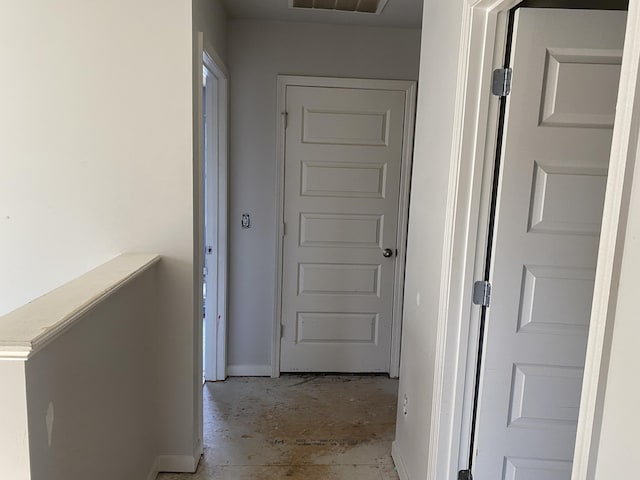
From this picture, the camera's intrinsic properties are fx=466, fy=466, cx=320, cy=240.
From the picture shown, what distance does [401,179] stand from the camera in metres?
3.25

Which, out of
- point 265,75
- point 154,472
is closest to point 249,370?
point 154,472

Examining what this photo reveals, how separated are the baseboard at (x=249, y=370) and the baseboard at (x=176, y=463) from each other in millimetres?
1069

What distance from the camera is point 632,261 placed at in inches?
29.9

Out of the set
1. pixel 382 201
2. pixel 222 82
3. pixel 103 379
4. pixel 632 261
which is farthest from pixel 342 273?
pixel 632 261

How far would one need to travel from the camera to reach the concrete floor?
2.35 meters

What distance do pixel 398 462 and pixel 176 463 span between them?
1.11 m

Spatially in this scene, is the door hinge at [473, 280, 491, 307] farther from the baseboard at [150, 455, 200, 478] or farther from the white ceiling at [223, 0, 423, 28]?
the white ceiling at [223, 0, 423, 28]

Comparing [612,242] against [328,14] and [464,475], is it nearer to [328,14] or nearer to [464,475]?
[464,475]

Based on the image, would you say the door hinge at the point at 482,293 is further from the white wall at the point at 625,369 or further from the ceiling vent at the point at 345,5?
the ceiling vent at the point at 345,5

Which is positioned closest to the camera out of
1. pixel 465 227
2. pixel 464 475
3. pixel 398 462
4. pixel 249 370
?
pixel 465 227

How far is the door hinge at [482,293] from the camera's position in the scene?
1.67 m

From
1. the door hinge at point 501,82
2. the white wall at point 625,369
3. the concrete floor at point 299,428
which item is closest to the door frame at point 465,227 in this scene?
the door hinge at point 501,82

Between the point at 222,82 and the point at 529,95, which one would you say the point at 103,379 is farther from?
the point at 222,82

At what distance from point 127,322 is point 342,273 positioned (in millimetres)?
1794
